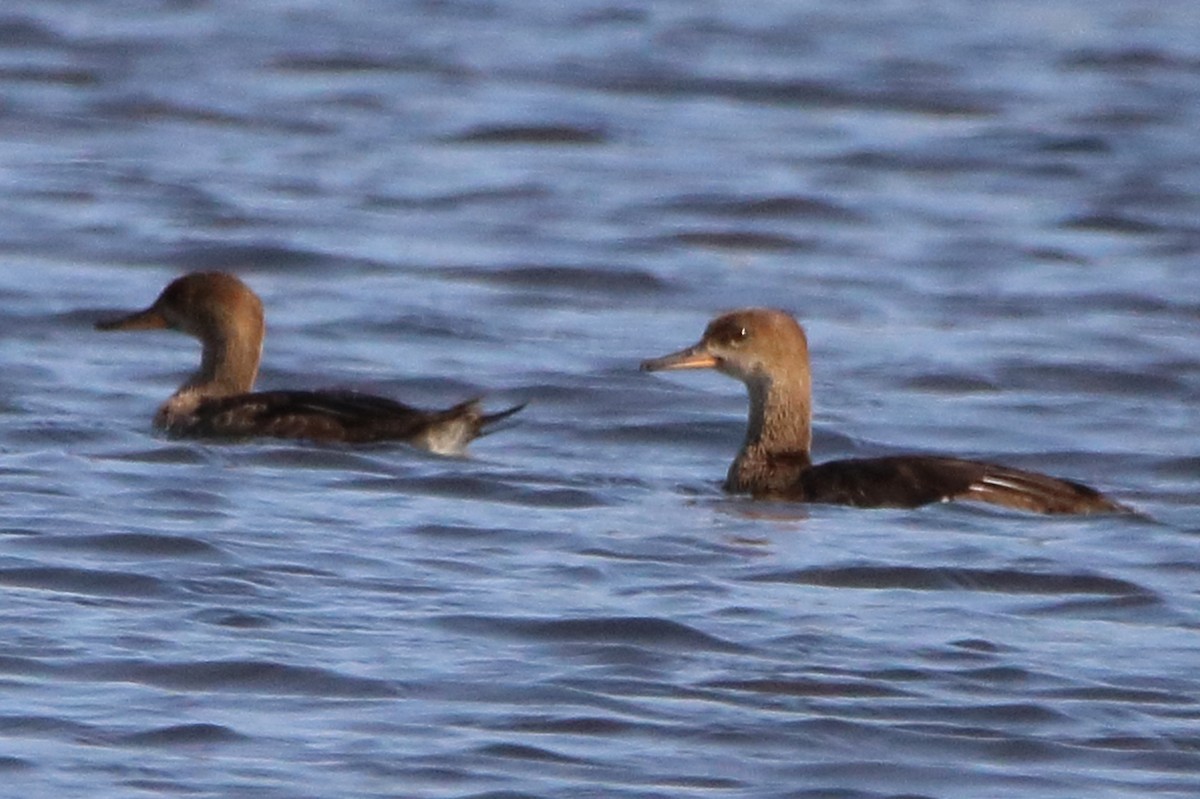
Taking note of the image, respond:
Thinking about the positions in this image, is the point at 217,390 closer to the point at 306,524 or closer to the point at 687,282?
the point at 306,524

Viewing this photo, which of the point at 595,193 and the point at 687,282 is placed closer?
the point at 687,282

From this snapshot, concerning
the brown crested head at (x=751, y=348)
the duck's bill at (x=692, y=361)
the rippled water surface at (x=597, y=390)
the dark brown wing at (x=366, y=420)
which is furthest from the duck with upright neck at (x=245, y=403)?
the brown crested head at (x=751, y=348)

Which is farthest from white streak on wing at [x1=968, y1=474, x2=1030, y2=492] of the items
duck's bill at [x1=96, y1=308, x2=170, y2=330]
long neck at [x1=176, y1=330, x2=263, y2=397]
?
duck's bill at [x1=96, y1=308, x2=170, y2=330]

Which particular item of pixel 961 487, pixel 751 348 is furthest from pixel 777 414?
pixel 961 487

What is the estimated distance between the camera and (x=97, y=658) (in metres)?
8.06

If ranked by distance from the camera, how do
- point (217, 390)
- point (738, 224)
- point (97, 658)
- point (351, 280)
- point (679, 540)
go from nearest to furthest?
point (97, 658) < point (679, 540) < point (217, 390) < point (351, 280) < point (738, 224)

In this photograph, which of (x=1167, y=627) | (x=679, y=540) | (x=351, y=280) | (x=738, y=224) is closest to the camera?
(x=1167, y=627)

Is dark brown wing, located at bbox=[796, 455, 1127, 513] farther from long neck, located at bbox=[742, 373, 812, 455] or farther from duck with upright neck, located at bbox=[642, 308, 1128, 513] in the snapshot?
long neck, located at bbox=[742, 373, 812, 455]

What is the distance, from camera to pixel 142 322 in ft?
42.2

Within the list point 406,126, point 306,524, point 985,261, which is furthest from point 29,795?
point 406,126

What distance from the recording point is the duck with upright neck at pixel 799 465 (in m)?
10.5

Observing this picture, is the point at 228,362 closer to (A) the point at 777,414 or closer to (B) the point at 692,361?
(B) the point at 692,361

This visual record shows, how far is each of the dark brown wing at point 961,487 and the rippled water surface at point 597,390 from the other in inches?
3.1

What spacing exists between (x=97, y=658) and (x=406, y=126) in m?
12.7
